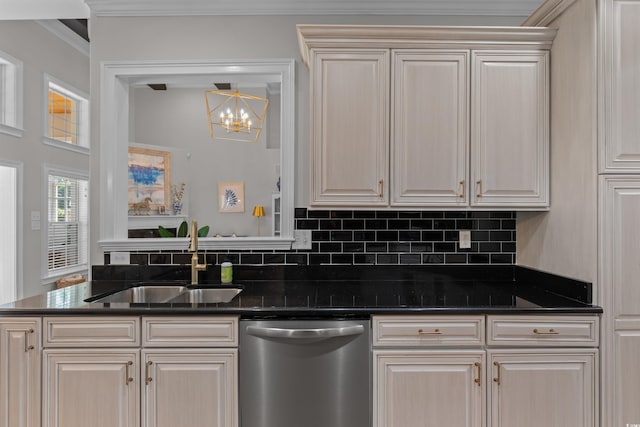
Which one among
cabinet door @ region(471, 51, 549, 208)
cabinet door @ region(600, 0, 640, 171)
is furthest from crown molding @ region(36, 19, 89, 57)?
cabinet door @ region(600, 0, 640, 171)

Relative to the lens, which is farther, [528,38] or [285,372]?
[528,38]

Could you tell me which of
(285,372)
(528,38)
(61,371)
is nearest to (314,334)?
(285,372)

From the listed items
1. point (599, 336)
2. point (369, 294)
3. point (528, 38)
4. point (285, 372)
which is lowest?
point (285, 372)

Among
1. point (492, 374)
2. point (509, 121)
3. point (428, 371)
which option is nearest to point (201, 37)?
point (509, 121)

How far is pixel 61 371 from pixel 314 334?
46.6 inches

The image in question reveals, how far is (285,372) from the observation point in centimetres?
181

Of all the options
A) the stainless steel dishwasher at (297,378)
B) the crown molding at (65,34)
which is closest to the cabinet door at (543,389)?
the stainless steel dishwasher at (297,378)

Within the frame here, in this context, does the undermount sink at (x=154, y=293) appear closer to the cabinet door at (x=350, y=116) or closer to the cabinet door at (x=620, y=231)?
the cabinet door at (x=350, y=116)

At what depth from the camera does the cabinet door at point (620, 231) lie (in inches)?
70.2

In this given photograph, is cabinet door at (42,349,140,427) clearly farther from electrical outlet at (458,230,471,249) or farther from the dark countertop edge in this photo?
electrical outlet at (458,230,471,249)

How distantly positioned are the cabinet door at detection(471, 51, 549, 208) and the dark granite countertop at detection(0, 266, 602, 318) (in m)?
0.61

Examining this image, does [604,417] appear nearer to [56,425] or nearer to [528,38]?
[528,38]

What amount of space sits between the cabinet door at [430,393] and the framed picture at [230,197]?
372 centimetres

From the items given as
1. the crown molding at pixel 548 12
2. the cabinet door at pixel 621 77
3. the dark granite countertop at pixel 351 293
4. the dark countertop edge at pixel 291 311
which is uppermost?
the crown molding at pixel 548 12
